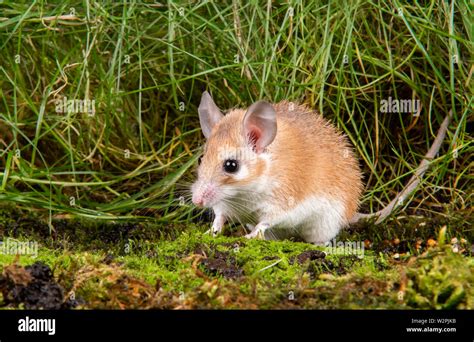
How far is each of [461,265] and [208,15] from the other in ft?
8.67

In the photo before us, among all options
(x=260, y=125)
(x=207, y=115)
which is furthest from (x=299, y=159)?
(x=207, y=115)

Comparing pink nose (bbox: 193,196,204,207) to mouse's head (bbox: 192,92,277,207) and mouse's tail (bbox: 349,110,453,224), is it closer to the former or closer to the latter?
mouse's head (bbox: 192,92,277,207)

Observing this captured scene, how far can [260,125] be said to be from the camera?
12.7 ft


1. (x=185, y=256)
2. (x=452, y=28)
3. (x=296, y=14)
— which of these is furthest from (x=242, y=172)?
(x=452, y=28)

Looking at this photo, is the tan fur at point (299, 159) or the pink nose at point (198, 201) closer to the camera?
the pink nose at point (198, 201)

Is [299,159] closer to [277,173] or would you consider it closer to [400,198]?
[277,173]

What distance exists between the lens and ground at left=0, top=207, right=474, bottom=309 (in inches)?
107

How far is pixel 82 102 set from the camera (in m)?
4.82

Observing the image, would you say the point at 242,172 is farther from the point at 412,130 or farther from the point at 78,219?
the point at 412,130

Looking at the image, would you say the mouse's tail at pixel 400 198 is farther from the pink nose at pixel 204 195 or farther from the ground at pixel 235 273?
the pink nose at pixel 204 195

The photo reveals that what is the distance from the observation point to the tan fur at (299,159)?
3939 mm

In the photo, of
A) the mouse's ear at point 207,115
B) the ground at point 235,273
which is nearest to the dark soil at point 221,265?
the ground at point 235,273

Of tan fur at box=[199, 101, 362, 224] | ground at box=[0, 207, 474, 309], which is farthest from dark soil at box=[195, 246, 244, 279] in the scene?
tan fur at box=[199, 101, 362, 224]

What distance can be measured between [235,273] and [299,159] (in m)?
1.12
